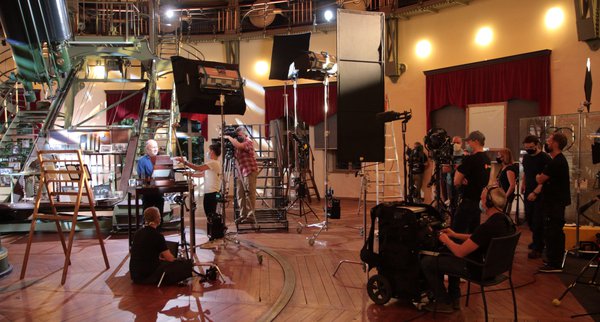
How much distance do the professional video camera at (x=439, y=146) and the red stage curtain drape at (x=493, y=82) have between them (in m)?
3.57

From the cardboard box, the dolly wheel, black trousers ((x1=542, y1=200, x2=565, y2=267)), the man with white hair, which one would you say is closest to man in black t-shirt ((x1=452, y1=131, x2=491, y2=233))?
black trousers ((x1=542, y1=200, x2=565, y2=267))

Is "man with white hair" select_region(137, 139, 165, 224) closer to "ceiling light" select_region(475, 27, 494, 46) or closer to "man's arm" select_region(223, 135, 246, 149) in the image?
"man's arm" select_region(223, 135, 246, 149)

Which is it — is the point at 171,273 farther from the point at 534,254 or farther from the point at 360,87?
the point at 534,254

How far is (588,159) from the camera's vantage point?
283 inches

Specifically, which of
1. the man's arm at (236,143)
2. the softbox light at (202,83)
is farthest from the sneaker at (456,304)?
the man's arm at (236,143)

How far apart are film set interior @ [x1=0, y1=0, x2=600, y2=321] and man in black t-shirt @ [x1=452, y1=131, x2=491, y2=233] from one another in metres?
0.02

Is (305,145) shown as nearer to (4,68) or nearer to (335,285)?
(335,285)

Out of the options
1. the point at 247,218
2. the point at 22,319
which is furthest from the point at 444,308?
the point at 247,218

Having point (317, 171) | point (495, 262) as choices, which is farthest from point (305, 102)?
point (495, 262)

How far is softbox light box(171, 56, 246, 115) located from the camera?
5473mm

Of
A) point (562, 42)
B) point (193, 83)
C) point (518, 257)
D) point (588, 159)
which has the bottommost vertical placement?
point (518, 257)

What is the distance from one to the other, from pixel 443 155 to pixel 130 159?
588 cm

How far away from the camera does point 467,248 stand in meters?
3.41

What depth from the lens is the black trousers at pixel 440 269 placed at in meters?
3.48
